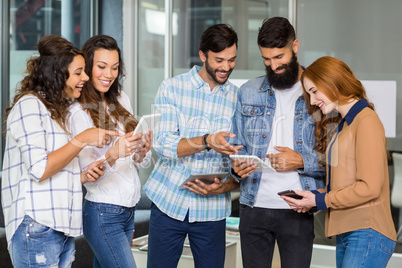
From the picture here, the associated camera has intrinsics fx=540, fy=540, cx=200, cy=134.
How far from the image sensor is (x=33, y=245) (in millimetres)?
1936

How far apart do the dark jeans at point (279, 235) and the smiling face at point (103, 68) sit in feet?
2.75

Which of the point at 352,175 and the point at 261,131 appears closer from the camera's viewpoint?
the point at 352,175

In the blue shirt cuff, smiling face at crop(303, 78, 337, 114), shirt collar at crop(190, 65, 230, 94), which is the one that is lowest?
the blue shirt cuff

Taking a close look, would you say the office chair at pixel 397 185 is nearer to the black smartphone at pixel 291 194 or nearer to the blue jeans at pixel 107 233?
the black smartphone at pixel 291 194

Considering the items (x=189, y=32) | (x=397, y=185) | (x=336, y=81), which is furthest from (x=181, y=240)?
(x=189, y=32)

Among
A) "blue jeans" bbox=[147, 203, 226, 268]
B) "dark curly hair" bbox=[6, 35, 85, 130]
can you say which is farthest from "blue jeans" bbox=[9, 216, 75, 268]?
"blue jeans" bbox=[147, 203, 226, 268]

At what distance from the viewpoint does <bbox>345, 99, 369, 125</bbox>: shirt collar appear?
80.8 inches

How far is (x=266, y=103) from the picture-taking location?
96.2 inches

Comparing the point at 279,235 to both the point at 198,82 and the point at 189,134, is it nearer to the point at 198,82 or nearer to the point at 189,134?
the point at 189,134

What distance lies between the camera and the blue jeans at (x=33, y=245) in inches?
76.0

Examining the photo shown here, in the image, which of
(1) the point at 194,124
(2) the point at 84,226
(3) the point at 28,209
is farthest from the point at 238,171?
(3) the point at 28,209

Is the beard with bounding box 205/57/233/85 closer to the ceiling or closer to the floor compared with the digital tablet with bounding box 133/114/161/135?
closer to the ceiling

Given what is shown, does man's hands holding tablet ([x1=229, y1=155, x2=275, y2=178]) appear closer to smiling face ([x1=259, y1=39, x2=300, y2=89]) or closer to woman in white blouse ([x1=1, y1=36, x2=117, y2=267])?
smiling face ([x1=259, y1=39, x2=300, y2=89])

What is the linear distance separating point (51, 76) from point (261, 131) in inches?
37.4
